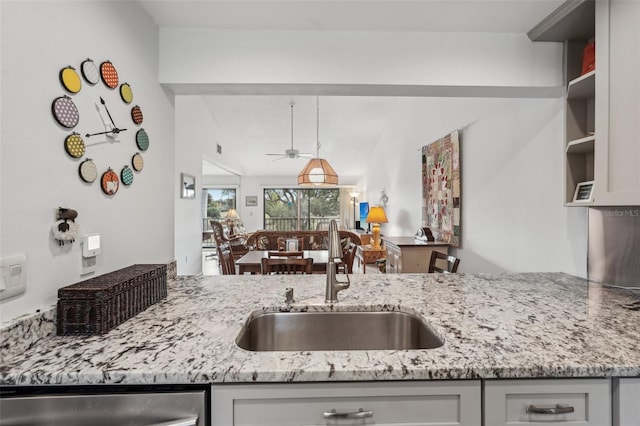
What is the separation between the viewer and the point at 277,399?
0.83m

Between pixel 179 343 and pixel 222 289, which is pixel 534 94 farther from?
pixel 179 343

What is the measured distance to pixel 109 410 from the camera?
0.80 meters

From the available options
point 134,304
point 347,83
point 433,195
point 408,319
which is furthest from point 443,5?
point 433,195

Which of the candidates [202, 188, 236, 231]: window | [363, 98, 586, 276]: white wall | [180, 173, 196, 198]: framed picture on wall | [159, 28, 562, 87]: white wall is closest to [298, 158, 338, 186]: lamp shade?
[363, 98, 586, 276]: white wall

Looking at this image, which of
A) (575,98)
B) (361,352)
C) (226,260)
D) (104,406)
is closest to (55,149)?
(104,406)

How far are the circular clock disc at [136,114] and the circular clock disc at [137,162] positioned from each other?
0.55 ft

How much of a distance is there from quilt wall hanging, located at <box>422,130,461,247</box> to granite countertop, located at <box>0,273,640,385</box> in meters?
2.08

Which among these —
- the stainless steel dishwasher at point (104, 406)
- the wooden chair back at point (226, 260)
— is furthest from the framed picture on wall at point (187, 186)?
the stainless steel dishwasher at point (104, 406)

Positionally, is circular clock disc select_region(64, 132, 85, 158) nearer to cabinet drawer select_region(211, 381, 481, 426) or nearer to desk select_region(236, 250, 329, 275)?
cabinet drawer select_region(211, 381, 481, 426)

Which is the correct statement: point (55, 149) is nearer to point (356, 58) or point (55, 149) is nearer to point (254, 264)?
point (356, 58)

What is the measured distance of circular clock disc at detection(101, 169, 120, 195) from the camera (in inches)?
50.6

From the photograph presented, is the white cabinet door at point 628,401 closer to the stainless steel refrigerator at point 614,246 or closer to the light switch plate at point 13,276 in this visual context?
the stainless steel refrigerator at point 614,246

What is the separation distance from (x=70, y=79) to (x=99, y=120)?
0.62 feet

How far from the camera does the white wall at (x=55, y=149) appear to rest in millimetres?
902
